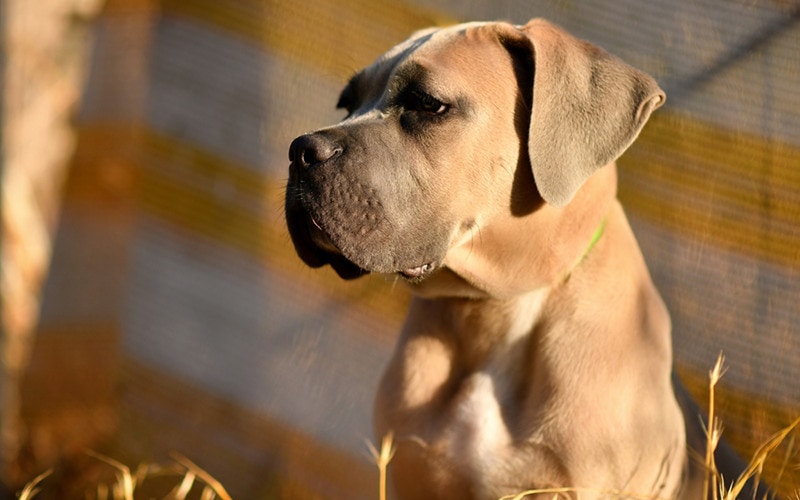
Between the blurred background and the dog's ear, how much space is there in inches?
40.6

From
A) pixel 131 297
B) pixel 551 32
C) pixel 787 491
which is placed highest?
pixel 551 32

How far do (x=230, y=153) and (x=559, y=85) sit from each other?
262 centimetres

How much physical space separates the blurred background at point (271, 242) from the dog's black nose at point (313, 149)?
183cm

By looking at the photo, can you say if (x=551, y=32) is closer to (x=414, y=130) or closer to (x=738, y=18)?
(x=414, y=130)

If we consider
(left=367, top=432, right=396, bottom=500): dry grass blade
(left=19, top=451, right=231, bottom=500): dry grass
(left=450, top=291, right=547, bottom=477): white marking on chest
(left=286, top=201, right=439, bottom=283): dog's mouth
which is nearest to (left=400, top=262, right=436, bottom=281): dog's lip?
(left=286, top=201, right=439, bottom=283): dog's mouth

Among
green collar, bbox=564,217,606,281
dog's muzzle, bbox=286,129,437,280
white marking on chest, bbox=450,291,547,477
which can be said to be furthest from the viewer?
green collar, bbox=564,217,606,281

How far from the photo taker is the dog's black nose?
3.04 m

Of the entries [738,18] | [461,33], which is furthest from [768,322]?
[461,33]

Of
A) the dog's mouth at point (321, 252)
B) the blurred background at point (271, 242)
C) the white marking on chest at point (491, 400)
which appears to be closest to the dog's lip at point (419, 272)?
the dog's mouth at point (321, 252)

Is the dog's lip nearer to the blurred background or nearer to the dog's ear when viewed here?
the dog's ear

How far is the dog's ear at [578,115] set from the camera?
3.16m

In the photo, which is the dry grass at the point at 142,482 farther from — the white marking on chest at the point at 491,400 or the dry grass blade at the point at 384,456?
the white marking on chest at the point at 491,400

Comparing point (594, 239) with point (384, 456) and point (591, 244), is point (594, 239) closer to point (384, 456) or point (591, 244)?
point (591, 244)

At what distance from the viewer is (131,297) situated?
5.78m
